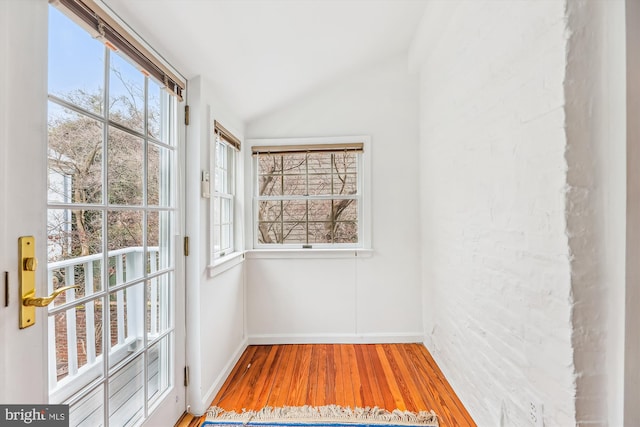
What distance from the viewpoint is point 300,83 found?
242 cm

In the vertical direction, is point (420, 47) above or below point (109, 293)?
above

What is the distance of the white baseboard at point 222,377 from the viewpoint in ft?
5.77

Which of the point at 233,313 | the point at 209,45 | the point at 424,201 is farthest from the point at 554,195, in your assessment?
the point at 233,313

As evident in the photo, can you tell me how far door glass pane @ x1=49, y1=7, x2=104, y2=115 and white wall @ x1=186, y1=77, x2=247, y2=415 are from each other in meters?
0.60

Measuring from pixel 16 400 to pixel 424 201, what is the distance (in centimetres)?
259

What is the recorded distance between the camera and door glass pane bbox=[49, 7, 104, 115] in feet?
3.01

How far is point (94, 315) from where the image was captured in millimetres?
1086

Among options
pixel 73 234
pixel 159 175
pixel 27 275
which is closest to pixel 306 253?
pixel 159 175

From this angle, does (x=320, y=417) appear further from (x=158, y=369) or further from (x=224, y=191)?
(x=224, y=191)

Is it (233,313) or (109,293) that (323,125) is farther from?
(109,293)

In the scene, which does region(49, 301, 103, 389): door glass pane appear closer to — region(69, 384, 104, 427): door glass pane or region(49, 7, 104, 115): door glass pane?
region(69, 384, 104, 427): door glass pane

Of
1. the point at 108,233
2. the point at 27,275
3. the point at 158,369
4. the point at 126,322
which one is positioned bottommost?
the point at 158,369

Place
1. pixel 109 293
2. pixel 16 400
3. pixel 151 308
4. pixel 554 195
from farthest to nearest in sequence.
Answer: pixel 151 308 → pixel 109 293 → pixel 554 195 → pixel 16 400

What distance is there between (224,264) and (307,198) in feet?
3.43
